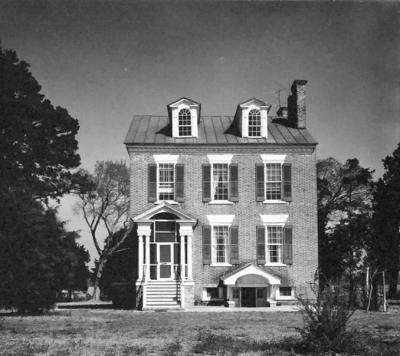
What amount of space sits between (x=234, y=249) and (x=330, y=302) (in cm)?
1653

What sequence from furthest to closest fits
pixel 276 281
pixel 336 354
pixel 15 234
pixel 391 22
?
pixel 276 281, pixel 15 234, pixel 391 22, pixel 336 354

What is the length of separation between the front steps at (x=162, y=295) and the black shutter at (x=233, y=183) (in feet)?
16.2

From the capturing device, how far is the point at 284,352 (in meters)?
12.0

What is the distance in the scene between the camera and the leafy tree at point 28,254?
68.2 ft

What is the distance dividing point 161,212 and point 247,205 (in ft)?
14.1

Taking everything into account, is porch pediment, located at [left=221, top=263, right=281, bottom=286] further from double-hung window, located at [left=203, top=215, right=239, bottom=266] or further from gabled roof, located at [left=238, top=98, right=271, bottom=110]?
gabled roof, located at [left=238, top=98, right=271, bottom=110]

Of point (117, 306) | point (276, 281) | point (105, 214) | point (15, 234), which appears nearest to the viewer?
point (15, 234)

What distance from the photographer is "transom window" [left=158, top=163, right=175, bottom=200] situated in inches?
1142

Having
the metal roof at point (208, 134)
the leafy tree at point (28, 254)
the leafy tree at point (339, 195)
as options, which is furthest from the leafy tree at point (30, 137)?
the leafy tree at point (339, 195)

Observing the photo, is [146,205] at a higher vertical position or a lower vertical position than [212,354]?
higher

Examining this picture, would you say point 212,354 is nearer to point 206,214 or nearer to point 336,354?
point 336,354

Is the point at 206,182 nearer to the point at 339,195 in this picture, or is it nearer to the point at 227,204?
the point at 227,204

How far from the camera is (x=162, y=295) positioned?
2677 centimetres

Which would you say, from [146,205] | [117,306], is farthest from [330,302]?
[117,306]
